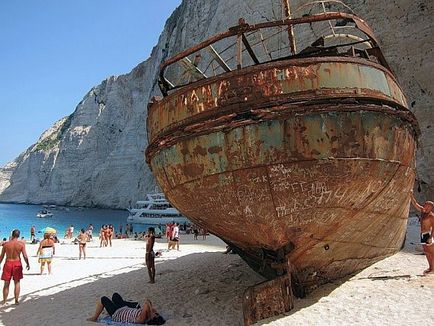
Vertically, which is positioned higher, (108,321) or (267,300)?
(267,300)

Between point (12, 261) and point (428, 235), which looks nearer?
point (428, 235)

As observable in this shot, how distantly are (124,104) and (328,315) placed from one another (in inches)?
2653

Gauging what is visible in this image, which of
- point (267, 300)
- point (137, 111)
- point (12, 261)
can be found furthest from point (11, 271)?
point (137, 111)

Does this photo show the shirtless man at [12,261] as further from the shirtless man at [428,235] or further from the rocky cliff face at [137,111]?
the rocky cliff face at [137,111]

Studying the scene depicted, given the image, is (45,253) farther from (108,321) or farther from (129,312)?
(129,312)

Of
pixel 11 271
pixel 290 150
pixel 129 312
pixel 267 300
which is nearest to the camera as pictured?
pixel 290 150

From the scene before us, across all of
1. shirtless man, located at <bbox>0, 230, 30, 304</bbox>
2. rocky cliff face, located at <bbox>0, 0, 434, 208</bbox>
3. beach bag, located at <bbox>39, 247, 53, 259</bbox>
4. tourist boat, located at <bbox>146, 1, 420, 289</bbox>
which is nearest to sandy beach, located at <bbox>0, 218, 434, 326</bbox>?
shirtless man, located at <bbox>0, 230, 30, 304</bbox>

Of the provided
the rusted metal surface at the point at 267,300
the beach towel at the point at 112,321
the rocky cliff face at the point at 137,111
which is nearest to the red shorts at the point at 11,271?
the beach towel at the point at 112,321

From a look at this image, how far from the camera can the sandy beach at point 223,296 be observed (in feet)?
15.8

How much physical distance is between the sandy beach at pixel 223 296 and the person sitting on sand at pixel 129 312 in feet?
0.98

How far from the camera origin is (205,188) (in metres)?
4.80

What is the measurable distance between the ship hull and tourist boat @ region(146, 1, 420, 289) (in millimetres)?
13

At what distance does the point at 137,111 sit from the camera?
63.5 m

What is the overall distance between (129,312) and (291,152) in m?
3.65
